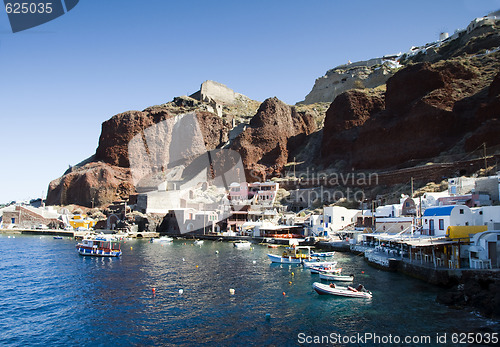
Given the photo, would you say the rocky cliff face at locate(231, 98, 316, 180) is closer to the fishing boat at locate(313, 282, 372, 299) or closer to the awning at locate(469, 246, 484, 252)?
the fishing boat at locate(313, 282, 372, 299)

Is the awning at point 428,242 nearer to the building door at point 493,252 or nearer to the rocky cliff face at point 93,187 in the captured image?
the building door at point 493,252

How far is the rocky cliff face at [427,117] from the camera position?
63.7 meters

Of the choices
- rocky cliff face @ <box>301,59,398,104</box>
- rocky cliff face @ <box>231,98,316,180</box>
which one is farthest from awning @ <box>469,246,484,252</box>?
rocky cliff face @ <box>301,59,398,104</box>

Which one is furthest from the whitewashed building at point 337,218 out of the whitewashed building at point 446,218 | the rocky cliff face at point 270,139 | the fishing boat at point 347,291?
the rocky cliff face at point 270,139

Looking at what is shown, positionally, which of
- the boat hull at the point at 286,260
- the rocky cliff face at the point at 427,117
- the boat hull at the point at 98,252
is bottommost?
the boat hull at the point at 286,260

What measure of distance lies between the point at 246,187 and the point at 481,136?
46.2 m

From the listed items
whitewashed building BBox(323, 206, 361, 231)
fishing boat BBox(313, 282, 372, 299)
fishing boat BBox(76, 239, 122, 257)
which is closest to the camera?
fishing boat BBox(313, 282, 372, 299)

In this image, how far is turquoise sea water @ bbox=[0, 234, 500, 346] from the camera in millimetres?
17672

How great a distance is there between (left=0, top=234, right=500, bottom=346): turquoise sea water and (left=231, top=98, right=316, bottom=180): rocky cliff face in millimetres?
55946

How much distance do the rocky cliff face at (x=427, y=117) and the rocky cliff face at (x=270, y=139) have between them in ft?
47.1

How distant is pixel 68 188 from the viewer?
318 ft

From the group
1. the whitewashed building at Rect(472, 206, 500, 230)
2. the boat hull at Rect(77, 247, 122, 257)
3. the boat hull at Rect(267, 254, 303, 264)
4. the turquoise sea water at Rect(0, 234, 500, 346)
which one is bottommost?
the turquoise sea water at Rect(0, 234, 500, 346)

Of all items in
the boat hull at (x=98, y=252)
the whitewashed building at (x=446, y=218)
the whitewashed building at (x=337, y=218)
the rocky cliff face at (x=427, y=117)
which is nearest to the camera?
the whitewashed building at (x=446, y=218)

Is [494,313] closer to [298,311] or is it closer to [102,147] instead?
[298,311]
